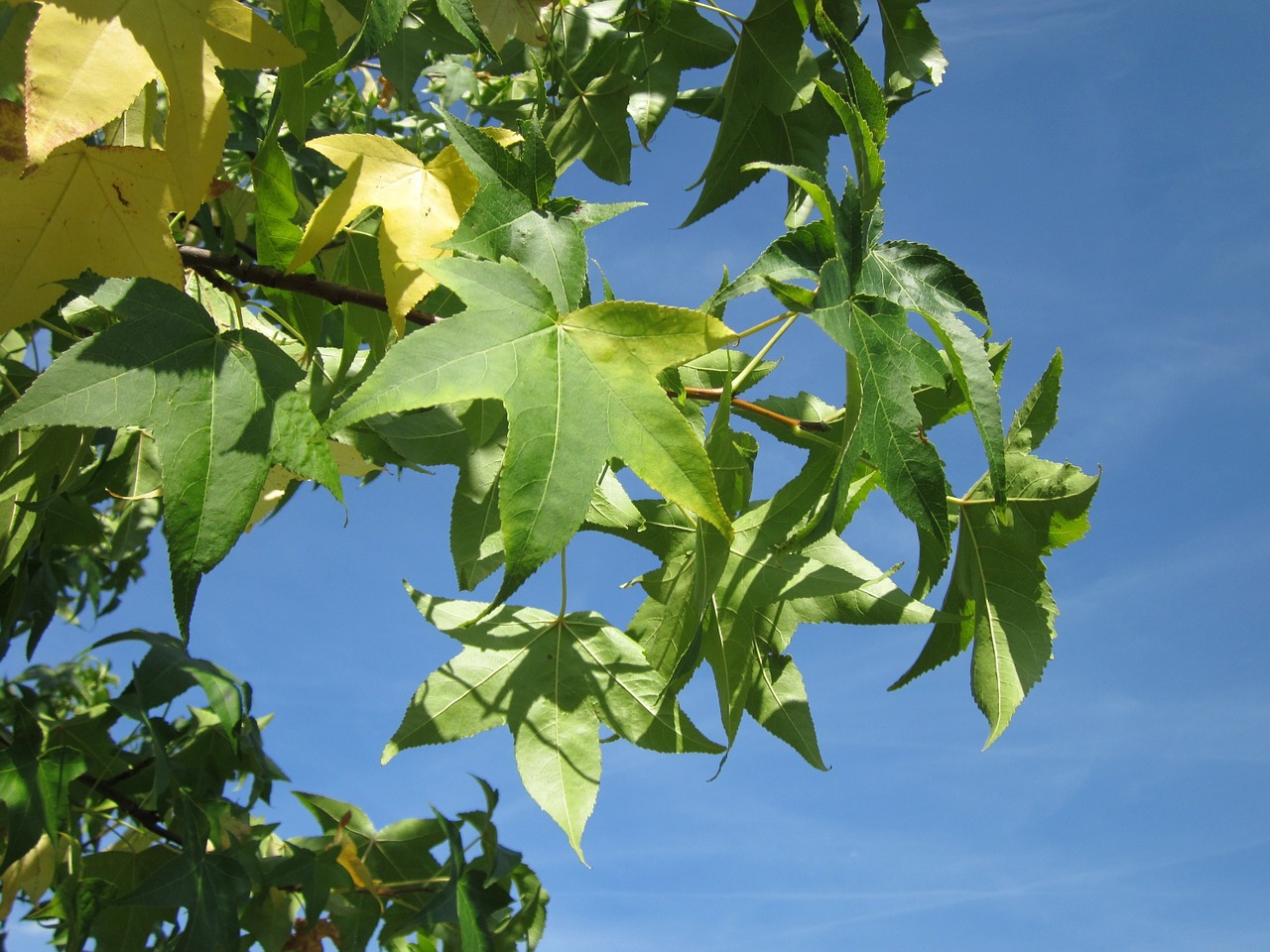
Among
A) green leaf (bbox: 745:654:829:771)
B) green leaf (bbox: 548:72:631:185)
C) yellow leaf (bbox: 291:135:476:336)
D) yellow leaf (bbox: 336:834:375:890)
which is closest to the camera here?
yellow leaf (bbox: 291:135:476:336)

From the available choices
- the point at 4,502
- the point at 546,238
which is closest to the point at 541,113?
the point at 546,238

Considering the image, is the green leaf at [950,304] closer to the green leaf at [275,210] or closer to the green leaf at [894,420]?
the green leaf at [894,420]

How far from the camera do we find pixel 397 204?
105cm

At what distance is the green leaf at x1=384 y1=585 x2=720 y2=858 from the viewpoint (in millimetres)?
1169

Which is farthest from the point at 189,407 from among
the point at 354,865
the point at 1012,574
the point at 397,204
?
the point at 354,865

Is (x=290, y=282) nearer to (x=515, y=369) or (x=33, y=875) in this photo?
(x=515, y=369)

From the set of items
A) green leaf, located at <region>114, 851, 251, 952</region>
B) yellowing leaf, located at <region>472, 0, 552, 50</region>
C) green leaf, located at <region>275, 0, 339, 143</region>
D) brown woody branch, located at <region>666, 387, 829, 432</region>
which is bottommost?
green leaf, located at <region>114, 851, 251, 952</region>

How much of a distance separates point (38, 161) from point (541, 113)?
1.88 feet

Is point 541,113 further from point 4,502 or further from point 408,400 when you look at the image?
point 4,502

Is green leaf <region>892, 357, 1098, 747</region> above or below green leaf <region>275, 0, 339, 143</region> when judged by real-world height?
below

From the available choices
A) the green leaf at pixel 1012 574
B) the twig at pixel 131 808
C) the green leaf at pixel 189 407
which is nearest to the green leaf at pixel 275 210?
the green leaf at pixel 189 407

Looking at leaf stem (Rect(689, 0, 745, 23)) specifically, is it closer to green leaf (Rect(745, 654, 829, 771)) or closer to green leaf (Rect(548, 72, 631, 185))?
green leaf (Rect(548, 72, 631, 185))

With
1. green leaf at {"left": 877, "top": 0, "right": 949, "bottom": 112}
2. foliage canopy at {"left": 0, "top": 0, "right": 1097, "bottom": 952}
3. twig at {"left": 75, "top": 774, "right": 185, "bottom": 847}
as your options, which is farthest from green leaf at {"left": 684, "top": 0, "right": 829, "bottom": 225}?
twig at {"left": 75, "top": 774, "right": 185, "bottom": 847}

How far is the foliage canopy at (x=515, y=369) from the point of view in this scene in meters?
0.84
